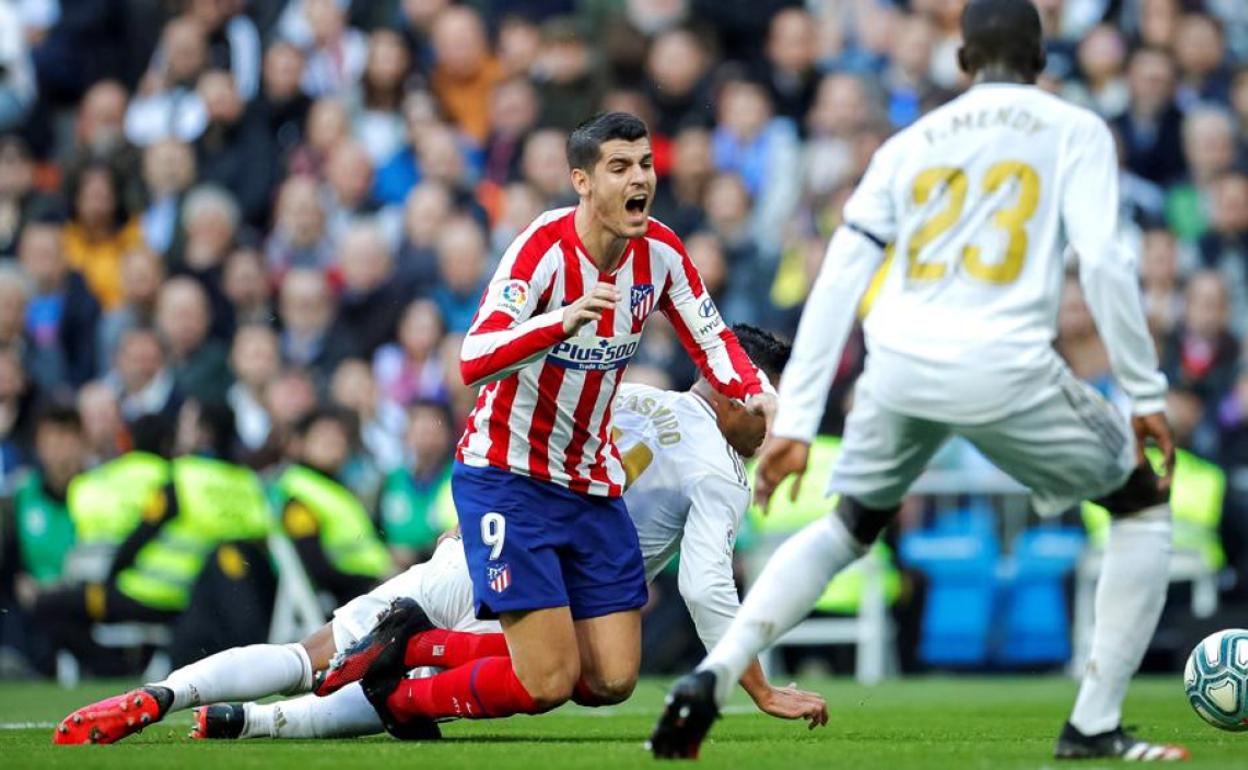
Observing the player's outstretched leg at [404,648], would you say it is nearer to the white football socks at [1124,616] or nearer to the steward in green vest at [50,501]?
the white football socks at [1124,616]

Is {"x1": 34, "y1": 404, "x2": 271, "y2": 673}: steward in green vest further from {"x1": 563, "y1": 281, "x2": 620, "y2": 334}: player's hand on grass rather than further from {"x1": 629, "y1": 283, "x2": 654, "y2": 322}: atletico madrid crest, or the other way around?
{"x1": 563, "y1": 281, "x2": 620, "y2": 334}: player's hand on grass

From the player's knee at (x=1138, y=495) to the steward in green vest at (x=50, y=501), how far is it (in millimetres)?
9511

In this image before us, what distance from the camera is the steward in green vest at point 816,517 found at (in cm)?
1391

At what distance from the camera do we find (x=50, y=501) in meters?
14.6

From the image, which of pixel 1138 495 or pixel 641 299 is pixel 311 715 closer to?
pixel 641 299

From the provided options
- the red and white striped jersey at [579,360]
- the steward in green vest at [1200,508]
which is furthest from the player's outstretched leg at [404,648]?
the steward in green vest at [1200,508]

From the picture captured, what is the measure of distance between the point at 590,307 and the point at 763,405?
1089mm

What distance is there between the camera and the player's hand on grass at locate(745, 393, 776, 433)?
7691 millimetres

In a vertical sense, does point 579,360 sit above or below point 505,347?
below

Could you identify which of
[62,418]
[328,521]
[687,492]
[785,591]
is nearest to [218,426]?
[328,521]

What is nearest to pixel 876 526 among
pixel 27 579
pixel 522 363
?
pixel 522 363

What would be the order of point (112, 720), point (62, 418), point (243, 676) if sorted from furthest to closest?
point (62, 418)
point (243, 676)
point (112, 720)

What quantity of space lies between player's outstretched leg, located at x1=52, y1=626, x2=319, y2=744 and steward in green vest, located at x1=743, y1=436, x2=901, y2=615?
6.00 m

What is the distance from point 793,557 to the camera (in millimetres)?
6539
